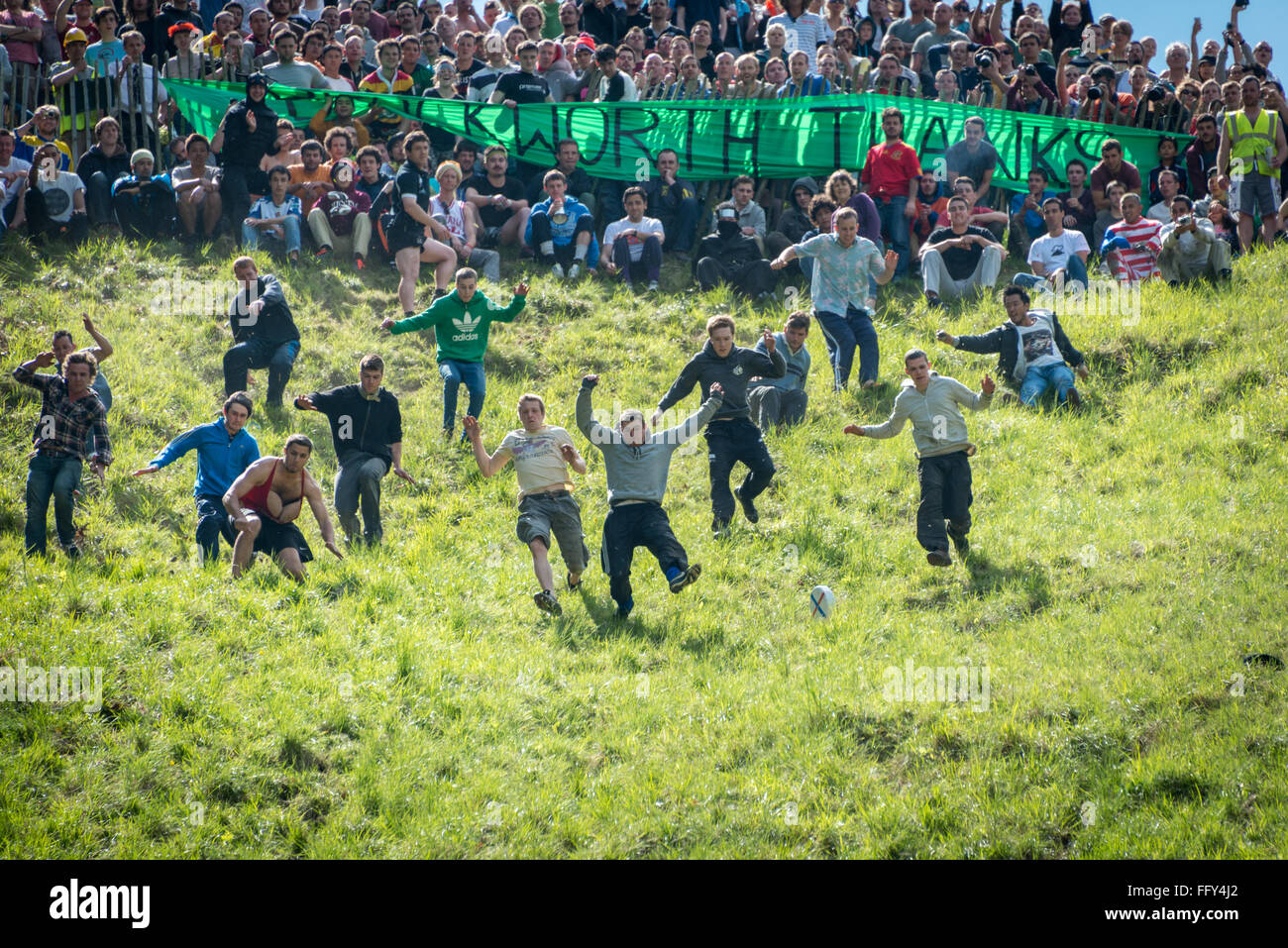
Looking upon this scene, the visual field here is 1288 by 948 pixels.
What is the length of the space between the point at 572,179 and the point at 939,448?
9257 mm

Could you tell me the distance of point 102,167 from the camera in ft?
57.3

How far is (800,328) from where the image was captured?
1344 centimetres

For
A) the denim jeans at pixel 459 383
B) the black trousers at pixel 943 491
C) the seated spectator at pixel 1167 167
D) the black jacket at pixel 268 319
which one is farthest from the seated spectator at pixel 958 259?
the black jacket at pixel 268 319

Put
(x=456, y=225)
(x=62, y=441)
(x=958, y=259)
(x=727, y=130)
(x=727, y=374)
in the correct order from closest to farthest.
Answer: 1. (x=62, y=441)
2. (x=727, y=374)
3. (x=958, y=259)
4. (x=456, y=225)
5. (x=727, y=130)

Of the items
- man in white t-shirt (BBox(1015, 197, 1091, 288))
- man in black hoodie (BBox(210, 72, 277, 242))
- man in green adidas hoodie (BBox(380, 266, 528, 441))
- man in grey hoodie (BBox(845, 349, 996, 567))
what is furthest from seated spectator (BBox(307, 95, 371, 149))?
man in grey hoodie (BBox(845, 349, 996, 567))

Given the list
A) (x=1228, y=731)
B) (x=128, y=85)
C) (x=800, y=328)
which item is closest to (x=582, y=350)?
(x=800, y=328)

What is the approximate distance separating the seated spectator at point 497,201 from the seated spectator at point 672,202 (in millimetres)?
1867

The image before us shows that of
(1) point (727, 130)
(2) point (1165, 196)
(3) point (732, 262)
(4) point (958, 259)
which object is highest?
(1) point (727, 130)

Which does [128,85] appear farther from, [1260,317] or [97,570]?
[1260,317]

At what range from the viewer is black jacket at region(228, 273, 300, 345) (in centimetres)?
Result: 1460

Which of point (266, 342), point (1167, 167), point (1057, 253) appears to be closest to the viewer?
point (266, 342)

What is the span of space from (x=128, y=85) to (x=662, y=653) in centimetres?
1345

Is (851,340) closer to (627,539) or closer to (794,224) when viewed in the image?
(794,224)

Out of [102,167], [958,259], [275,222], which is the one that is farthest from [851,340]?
[102,167]
